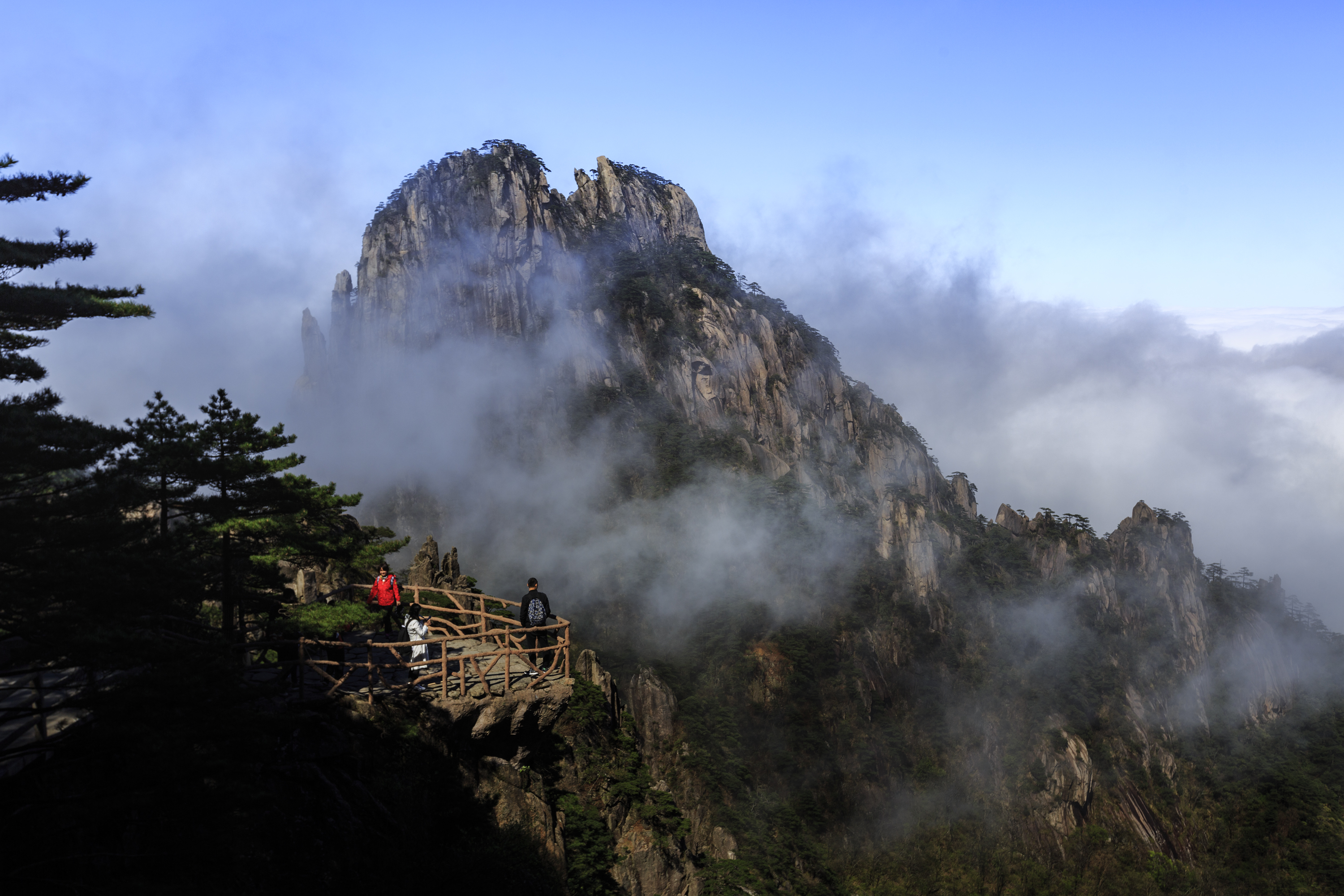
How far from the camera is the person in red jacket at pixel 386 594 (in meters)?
18.9

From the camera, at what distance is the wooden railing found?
49.6 feet

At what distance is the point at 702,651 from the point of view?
75812mm

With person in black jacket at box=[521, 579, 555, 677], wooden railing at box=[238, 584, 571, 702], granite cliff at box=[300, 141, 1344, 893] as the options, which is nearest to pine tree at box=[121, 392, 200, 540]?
wooden railing at box=[238, 584, 571, 702]

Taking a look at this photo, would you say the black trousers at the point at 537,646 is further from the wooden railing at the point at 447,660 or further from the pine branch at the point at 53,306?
the pine branch at the point at 53,306

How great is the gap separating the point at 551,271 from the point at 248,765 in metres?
87.6

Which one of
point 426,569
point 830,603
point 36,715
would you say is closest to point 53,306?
point 36,715

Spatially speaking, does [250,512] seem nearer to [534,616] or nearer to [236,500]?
[236,500]

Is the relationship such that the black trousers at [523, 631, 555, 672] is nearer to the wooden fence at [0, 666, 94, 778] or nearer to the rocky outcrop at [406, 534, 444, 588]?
the wooden fence at [0, 666, 94, 778]

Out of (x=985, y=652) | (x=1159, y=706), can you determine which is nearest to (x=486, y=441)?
(x=985, y=652)

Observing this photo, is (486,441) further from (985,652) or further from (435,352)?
(985,652)

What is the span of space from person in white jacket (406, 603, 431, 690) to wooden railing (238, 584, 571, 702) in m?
0.04

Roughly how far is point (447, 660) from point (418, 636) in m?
1.52

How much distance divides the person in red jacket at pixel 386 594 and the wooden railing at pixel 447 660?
0.54 metres

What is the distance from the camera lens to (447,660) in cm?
1577
